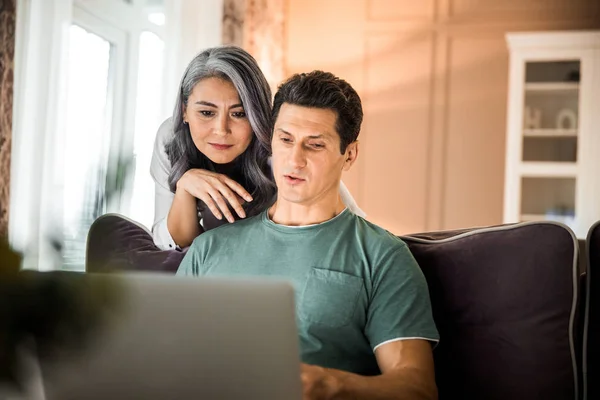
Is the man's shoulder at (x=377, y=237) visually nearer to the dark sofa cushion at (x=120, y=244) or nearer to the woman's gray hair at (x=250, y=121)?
the woman's gray hair at (x=250, y=121)

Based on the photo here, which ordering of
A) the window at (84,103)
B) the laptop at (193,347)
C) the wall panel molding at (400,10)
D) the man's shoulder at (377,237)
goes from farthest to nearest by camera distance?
the wall panel molding at (400,10) < the window at (84,103) < the man's shoulder at (377,237) < the laptop at (193,347)

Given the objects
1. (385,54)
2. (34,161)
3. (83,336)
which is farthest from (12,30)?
(385,54)

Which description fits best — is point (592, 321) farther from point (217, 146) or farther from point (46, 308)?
point (46, 308)

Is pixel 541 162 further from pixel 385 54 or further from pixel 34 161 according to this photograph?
pixel 34 161

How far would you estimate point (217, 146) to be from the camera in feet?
5.64

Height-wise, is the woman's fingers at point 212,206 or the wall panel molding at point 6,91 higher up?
the wall panel molding at point 6,91

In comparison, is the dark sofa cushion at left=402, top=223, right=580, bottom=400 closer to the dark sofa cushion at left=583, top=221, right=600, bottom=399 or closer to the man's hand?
the dark sofa cushion at left=583, top=221, right=600, bottom=399

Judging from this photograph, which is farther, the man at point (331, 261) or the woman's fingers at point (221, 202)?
the woman's fingers at point (221, 202)

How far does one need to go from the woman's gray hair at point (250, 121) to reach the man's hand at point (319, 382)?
0.57 m

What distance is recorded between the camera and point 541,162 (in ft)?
14.8

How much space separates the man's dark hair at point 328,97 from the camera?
1.57 metres

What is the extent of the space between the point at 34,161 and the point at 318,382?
6.08ft

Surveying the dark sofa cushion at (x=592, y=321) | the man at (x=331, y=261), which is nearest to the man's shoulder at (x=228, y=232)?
the man at (x=331, y=261)

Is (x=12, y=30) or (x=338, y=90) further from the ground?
(x=12, y=30)
